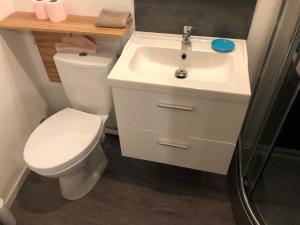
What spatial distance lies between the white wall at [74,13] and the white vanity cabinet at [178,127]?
0.47 m

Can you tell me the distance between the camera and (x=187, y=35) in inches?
51.1

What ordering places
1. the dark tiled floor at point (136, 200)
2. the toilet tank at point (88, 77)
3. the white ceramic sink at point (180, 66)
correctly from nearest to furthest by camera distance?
the white ceramic sink at point (180, 66) < the toilet tank at point (88, 77) < the dark tiled floor at point (136, 200)

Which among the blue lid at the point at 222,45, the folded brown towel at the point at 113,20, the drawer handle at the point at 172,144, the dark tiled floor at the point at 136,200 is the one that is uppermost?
the folded brown towel at the point at 113,20

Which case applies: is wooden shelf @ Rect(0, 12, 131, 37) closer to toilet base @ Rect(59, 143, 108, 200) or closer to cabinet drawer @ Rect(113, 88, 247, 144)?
cabinet drawer @ Rect(113, 88, 247, 144)

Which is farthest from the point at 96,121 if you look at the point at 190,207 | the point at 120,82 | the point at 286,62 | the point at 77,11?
the point at 286,62

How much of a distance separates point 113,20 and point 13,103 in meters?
0.81

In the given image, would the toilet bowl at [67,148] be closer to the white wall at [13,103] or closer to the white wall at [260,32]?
the white wall at [13,103]

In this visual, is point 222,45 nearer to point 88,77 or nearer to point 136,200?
point 88,77

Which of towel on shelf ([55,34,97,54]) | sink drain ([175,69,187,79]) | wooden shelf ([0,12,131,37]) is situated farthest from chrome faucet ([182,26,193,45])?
towel on shelf ([55,34,97,54])

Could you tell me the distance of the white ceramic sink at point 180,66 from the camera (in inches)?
43.0

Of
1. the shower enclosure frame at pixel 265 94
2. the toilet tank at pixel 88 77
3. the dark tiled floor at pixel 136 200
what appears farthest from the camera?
the dark tiled floor at pixel 136 200

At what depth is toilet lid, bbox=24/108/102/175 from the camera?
1.36 m

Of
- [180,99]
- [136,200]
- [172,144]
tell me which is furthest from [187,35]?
[136,200]

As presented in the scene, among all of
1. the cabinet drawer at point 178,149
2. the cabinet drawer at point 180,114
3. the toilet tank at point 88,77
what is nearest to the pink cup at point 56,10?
the toilet tank at point 88,77
